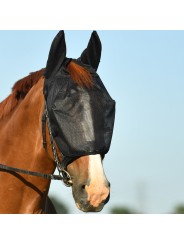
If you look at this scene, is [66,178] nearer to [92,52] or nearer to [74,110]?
[74,110]

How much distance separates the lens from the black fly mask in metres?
5.12

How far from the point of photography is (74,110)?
5.20 meters

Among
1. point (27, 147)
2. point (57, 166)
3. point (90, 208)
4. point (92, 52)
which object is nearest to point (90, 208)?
point (90, 208)

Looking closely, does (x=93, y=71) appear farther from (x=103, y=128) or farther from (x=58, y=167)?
(x=58, y=167)

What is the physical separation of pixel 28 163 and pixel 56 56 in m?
1.20

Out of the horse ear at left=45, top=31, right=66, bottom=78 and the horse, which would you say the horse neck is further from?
the horse ear at left=45, top=31, right=66, bottom=78

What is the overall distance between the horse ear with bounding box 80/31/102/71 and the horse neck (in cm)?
59

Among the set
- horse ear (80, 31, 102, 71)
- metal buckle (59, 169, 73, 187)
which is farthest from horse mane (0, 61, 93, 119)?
metal buckle (59, 169, 73, 187)

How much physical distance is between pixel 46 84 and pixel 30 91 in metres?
0.34

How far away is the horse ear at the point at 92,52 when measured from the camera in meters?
5.91

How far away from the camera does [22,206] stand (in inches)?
221

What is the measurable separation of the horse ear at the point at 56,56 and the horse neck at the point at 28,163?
0.22m

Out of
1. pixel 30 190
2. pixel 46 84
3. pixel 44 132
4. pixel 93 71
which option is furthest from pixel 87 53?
pixel 30 190

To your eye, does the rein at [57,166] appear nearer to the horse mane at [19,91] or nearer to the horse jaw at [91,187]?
the horse jaw at [91,187]
